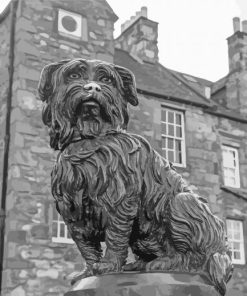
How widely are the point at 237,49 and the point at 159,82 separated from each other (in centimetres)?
411

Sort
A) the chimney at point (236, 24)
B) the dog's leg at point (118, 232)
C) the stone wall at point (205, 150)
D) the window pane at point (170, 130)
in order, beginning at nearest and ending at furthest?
1. the dog's leg at point (118, 232)
2. the stone wall at point (205, 150)
3. the window pane at point (170, 130)
4. the chimney at point (236, 24)

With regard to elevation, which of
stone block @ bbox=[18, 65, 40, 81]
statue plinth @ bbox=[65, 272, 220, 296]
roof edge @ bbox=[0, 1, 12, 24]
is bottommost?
statue plinth @ bbox=[65, 272, 220, 296]

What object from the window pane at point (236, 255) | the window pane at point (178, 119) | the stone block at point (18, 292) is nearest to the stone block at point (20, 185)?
the stone block at point (18, 292)

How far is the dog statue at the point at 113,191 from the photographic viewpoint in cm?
300

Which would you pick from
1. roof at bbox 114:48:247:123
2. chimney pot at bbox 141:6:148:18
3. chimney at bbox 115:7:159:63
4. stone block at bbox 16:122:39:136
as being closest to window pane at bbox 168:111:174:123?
roof at bbox 114:48:247:123

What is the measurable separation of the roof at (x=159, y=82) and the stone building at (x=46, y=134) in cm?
4

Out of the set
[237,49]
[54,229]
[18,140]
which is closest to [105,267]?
[54,229]

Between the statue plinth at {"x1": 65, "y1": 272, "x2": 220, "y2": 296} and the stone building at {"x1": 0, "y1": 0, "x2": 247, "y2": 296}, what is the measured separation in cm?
890

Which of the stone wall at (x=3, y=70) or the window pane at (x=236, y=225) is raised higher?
the stone wall at (x=3, y=70)

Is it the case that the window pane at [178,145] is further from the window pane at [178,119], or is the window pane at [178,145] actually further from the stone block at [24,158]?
the stone block at [24,158]

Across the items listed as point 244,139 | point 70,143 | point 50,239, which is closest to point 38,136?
point 50,239

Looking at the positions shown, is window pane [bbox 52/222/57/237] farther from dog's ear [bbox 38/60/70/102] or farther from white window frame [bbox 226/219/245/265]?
dog's ear [bbox 38/60/70/102]

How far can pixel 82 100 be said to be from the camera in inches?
119

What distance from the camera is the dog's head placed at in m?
A: 3.04
